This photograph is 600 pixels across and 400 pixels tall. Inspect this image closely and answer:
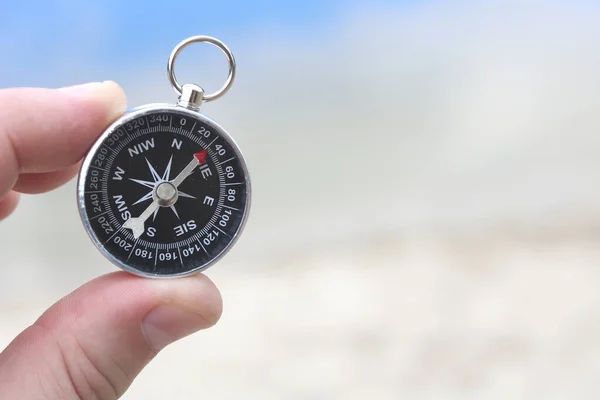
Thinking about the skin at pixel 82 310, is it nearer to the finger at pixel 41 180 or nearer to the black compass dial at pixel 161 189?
the black compass dial at pixel 161 189

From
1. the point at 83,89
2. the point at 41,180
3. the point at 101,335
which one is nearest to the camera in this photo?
the point at 101,335

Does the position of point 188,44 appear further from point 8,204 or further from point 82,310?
point 8,204

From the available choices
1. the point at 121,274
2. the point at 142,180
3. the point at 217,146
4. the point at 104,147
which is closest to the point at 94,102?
the point at 104,147

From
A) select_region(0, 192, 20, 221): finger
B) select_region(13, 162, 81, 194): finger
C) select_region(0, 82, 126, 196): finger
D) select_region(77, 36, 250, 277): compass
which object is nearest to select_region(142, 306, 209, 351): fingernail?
select_region(77, 36, 250, 277): compass

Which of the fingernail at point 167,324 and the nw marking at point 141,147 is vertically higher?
the nw marking at point 141,147

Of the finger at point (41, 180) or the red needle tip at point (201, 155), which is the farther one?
the finger at point (41, 180)

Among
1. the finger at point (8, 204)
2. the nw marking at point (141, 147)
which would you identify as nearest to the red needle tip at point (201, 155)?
the nw marking at point (141, 147)

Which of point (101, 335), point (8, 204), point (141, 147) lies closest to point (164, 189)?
point (141, 147)
